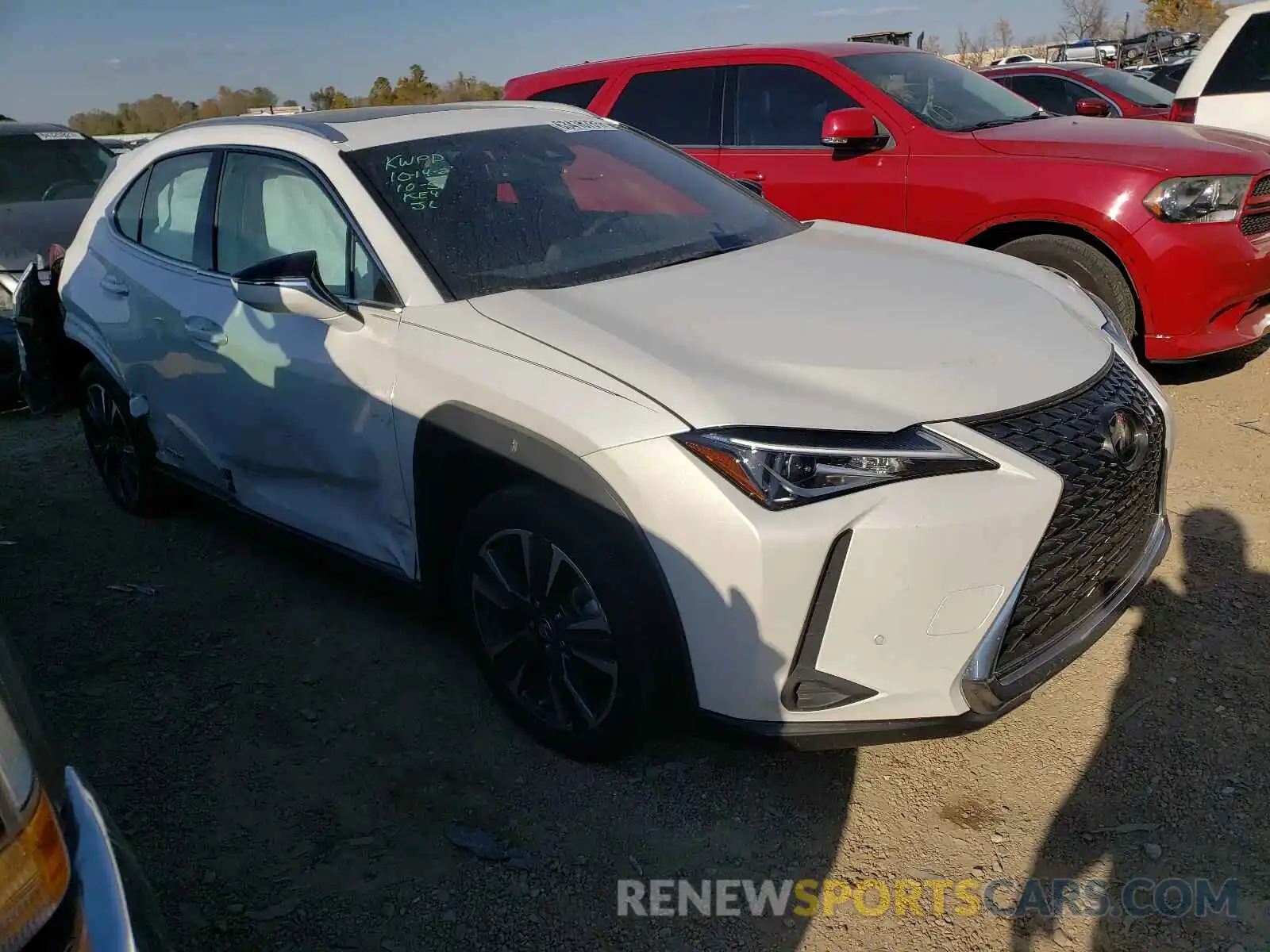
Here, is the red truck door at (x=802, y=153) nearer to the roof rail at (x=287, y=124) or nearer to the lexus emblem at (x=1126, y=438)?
the roof rail at (x=287, y=124)

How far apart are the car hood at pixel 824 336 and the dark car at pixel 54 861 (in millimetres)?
1397

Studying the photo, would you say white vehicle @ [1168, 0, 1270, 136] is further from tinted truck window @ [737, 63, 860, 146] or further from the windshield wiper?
tinted truck window @ [737, 63, 860, 146]

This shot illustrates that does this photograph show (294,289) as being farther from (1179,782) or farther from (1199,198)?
(1199,198)

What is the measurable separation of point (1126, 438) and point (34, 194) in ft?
27.7

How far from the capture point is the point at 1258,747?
2.79 meters

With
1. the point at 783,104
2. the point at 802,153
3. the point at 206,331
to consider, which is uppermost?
the point at 783,104

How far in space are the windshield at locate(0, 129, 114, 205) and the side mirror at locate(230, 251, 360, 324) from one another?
622 cm

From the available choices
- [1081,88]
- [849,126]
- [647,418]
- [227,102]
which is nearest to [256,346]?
[647,418]

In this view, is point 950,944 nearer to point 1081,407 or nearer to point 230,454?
point 1081,407

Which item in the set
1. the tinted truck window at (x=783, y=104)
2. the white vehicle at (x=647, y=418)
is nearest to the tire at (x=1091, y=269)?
the tinted truck window at (x=783, y=104)

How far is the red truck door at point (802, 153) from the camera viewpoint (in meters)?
5.77

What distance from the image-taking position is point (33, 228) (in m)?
7.60

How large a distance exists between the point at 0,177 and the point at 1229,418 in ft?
28.6

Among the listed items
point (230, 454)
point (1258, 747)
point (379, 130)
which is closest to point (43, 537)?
point (230, 454)
